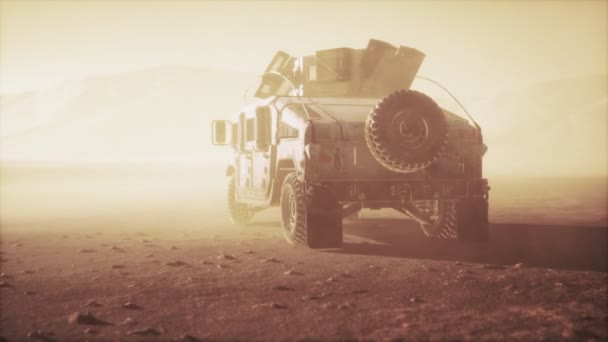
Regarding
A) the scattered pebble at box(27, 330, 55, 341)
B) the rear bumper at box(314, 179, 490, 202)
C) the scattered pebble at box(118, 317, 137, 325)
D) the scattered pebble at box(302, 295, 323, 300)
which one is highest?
the rear bumper at box(314, 179, 490, 202)

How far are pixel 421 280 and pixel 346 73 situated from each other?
16.1 ft

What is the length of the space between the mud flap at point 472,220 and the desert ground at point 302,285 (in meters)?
0.18

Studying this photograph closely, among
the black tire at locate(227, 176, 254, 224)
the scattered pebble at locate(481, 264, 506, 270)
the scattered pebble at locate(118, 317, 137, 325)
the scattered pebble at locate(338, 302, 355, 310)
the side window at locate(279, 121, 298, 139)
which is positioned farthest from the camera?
the black tire at locate(227, 176, 254, 224)

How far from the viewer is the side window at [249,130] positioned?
9748mm

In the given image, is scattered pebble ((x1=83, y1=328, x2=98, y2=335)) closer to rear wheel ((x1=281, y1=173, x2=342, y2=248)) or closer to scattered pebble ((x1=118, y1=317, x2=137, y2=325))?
scattered pebble ((x1=118, y1=317, x2=137, y2=325))

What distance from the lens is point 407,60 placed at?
986 cm

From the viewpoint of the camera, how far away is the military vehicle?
6.98 metres

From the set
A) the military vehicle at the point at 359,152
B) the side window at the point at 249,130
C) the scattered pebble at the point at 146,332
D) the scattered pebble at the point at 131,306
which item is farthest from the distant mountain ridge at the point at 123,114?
the scattered pebble at the point at 146,332

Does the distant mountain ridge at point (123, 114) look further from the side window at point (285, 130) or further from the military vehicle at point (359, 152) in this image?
the side window at point (285, 130)

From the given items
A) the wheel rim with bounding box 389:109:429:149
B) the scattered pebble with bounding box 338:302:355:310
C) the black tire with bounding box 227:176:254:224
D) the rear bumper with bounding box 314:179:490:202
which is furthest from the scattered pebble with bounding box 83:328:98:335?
the black tire with bounding box 227:176:254:224

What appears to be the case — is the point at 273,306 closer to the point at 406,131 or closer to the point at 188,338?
the point at 188,338

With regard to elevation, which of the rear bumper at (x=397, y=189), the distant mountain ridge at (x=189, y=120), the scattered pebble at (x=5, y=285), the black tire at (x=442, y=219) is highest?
Answer: the distant mountain ridge at (x=189, y=120)

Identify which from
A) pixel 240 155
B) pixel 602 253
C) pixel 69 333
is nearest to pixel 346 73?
pixel 240 155

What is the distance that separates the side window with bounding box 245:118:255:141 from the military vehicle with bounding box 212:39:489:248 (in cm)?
5
